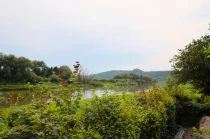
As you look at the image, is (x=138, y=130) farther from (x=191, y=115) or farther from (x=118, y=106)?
(x=191, y=115)

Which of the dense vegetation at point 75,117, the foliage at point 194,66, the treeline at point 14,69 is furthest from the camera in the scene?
the treeline at point 14,69

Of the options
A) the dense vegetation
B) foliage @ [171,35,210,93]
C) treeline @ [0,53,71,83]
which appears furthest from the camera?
treeline @ [0,53,71,83]

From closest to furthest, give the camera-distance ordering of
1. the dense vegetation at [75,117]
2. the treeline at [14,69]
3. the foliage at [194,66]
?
the dense vegetation at [75,117], the foliage at [194,66], the treeline at [14,69]

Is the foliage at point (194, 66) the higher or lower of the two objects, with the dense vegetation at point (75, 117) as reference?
higher

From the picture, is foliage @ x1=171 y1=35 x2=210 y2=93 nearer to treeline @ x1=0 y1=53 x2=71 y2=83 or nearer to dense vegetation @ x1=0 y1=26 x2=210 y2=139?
dense vegetation @ x1=0 y1=26 x2=210 y2=139

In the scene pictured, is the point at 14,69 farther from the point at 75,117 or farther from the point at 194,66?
the point at 75,117

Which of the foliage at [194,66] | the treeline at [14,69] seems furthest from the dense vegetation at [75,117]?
the treeline at [14,69]

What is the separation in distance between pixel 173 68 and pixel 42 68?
31773mm

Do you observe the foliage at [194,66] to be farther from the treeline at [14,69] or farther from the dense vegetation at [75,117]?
the treeline at [14,69]

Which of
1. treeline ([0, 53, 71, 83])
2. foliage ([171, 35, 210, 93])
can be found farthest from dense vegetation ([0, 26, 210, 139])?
treeline ([0, 53, 71, 83])

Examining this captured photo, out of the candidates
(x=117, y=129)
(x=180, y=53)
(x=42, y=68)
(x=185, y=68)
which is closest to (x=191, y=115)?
(x=185, y=68)

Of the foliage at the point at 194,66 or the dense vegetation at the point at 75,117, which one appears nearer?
the dense vegetation at the point at 75,117

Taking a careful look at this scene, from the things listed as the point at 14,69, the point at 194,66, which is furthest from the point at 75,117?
the point at 14,69

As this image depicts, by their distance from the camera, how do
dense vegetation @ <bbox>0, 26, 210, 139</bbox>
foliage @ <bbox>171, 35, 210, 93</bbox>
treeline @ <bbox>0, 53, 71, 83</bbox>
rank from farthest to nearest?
treeline @ <bbox>0, 53, 71, 83</bbox> → foliage @ <bbox>171, 35, 210, 93</bbox> → dense vegetation @ <bbox>0, 26, 210, 139</bbox>
